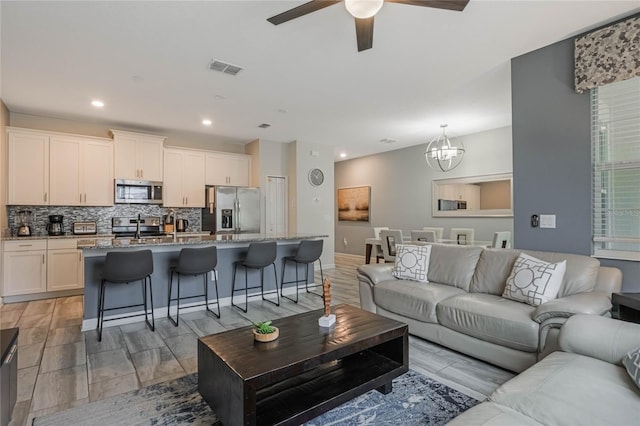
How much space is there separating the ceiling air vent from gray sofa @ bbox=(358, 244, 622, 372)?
2.62m

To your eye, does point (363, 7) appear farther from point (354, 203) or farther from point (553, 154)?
point (354, 203)

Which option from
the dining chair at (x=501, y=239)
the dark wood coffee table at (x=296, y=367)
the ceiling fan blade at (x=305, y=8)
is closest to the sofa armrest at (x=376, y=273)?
the dark wood coffee table at (x=296, y=367)

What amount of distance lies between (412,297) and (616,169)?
2051 mm

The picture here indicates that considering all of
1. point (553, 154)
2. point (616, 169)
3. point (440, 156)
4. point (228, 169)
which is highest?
point (440, 156)

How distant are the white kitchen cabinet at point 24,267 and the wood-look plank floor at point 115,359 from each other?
0.41m

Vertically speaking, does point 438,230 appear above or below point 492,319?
above

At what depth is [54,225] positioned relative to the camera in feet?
16.9

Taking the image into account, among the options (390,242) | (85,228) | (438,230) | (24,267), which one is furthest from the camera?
(438,230)

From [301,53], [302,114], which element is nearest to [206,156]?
[302,114]

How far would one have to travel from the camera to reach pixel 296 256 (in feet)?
15.1

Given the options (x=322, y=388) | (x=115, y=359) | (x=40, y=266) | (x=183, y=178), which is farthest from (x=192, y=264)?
(x=183, y=178)

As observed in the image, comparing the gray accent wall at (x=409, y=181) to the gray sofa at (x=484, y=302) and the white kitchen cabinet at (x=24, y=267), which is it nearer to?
the gray sofa at (x=484, y=302)

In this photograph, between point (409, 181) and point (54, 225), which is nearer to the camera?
point (54, 225)

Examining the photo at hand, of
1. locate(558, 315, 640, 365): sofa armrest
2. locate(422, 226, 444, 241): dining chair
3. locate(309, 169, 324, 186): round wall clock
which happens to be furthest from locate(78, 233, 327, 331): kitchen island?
locate(558, 315, 640, 365): sofa armrest
